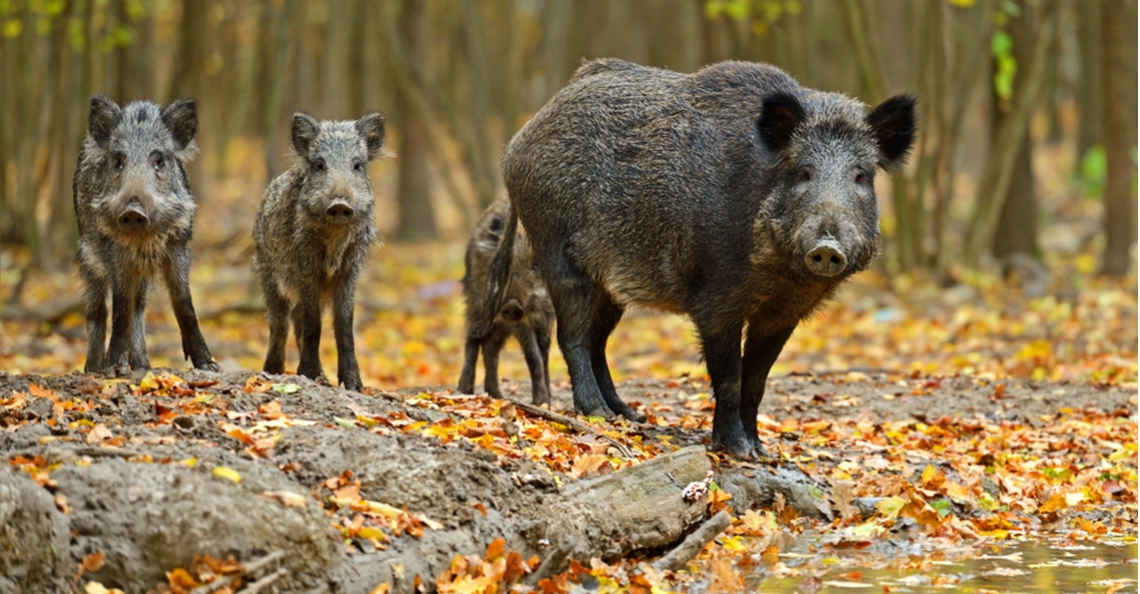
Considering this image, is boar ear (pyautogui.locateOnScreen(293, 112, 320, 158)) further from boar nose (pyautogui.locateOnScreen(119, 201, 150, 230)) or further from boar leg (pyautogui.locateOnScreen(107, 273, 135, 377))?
boar leg (pyautogui.locateOnScreen(107, 273, 135, 377))

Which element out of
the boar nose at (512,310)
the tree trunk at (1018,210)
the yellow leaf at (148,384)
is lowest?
the yellow leaf at (148,384)

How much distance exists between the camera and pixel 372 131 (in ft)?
27.0

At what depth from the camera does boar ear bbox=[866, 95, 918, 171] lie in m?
7.26

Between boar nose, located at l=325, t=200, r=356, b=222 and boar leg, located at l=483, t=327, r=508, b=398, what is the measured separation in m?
1.82

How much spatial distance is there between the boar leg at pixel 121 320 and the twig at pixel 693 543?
3199mm

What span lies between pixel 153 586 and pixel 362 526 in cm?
85

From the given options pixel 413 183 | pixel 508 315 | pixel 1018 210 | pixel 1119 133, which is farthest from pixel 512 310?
pixel 413 183

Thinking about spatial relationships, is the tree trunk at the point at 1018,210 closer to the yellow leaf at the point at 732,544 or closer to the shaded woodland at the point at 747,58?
the shaded woodland at the point at 747,58

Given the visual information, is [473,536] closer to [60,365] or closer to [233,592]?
[233,592]

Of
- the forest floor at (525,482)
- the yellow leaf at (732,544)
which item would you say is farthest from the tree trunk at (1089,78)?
the yellow leaf at (732,544)

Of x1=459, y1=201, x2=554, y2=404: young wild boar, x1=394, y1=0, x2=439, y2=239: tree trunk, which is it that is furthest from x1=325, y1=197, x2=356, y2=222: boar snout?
x1=394, y1=0, x2=439, y2=239: tree trunk

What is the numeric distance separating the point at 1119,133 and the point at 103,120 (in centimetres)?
1182

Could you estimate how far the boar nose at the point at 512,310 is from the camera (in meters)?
9.09

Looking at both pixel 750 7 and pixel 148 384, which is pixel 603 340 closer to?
pixel 148 384
